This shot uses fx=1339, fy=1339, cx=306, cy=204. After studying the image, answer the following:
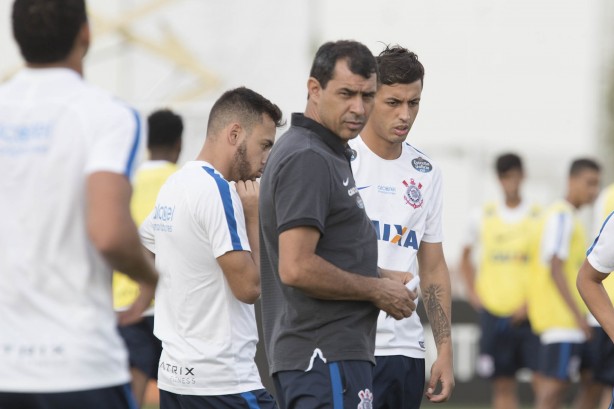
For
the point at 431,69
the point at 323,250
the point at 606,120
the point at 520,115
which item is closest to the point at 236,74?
the point at 431,69

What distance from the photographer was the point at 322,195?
4824 mm

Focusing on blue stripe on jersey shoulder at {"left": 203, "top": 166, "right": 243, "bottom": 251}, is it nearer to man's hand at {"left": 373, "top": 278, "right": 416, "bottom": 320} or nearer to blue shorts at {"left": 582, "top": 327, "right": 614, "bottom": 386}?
man's hand at {"left": 373, "top": 278, "right": 416, "bottom": 320}

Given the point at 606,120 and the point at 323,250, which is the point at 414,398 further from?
the point at 606,120

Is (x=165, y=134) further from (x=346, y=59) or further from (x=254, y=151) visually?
(x=346, y=59)

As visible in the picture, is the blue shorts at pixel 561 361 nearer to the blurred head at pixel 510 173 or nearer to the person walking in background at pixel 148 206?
the blurred head at pixel 510 173

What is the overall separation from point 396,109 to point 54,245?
2.64m

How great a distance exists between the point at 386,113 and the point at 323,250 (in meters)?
1.48

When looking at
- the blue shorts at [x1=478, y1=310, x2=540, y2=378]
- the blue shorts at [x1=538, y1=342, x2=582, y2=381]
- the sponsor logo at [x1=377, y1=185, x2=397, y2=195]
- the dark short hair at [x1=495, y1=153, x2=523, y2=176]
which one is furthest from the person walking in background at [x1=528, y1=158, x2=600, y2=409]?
the sponsor logo at [x1=377, y1=185, x2=397, y2=195]

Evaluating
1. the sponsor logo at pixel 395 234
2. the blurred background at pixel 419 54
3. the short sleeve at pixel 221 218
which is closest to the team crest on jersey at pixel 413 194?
the sponsor logo at pixel 395 234

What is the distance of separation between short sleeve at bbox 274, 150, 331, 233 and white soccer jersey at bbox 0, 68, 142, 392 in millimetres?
969

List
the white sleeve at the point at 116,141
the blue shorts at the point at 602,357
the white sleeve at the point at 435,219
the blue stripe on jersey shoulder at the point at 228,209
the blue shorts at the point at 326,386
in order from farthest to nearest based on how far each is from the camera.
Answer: the blue shorts at the point at 602,357, the white sleeve at the point at 435,219, the blue stripe on jersey shoulder at the point at 228,209, the blue shorts at the point at 326,386, the white sleeve at the point at 116,141

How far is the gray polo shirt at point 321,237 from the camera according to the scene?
4840 millimetres

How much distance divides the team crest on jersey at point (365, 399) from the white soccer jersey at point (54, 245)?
4.22 feet

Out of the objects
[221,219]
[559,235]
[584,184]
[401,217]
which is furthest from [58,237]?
[584,184]
